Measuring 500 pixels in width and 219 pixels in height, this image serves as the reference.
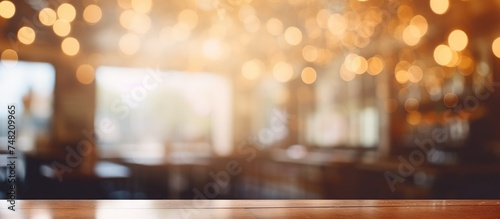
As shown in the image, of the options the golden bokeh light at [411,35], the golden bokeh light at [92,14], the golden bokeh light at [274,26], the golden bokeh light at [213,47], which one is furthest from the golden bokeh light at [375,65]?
the golden bokeh light at [92,14]

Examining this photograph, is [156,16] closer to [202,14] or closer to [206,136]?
[202,14]

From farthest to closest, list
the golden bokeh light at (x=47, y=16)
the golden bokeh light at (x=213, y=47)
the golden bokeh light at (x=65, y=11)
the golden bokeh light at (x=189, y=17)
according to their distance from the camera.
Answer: the golden bokeh light at (x=213, y=47), the golden bokeh light at (x=189, y=17), the golden bokeh light at (x=47, y=16), the golden bokeh light at (x=65, y=11)

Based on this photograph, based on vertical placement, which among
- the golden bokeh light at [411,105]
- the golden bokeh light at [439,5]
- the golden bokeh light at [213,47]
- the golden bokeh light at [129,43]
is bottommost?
the golden bokeh light at [411,105]

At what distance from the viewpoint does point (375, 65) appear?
211 inches

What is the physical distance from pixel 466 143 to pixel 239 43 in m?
3.08

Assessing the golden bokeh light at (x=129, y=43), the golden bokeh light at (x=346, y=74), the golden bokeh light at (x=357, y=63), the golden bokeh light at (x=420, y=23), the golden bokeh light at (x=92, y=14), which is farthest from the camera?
the golden bokeh light at (x=346, y=74)

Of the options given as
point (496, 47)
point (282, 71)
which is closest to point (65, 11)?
point (282, 71)

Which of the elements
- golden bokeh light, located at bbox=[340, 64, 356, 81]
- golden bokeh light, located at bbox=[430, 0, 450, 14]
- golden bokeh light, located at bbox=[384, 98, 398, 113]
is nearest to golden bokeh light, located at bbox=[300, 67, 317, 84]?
golden bokeh light, located at bbox=[340, 64, 356, 81]

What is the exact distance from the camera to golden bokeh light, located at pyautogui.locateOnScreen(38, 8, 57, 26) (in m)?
4.70

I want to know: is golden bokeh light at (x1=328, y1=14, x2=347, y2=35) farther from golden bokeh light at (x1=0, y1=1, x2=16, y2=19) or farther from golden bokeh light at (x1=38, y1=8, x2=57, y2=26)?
golden bokeh light at (x1=0, y1=1, x2=16, y2=19)

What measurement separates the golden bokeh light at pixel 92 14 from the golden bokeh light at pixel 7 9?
76 centimetres

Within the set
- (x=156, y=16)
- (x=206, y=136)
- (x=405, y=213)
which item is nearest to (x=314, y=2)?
(x=156, y=16)

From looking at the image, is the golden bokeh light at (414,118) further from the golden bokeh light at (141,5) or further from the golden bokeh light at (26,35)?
the golden bokeh light at (26,35)

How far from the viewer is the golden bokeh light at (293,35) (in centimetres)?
571
